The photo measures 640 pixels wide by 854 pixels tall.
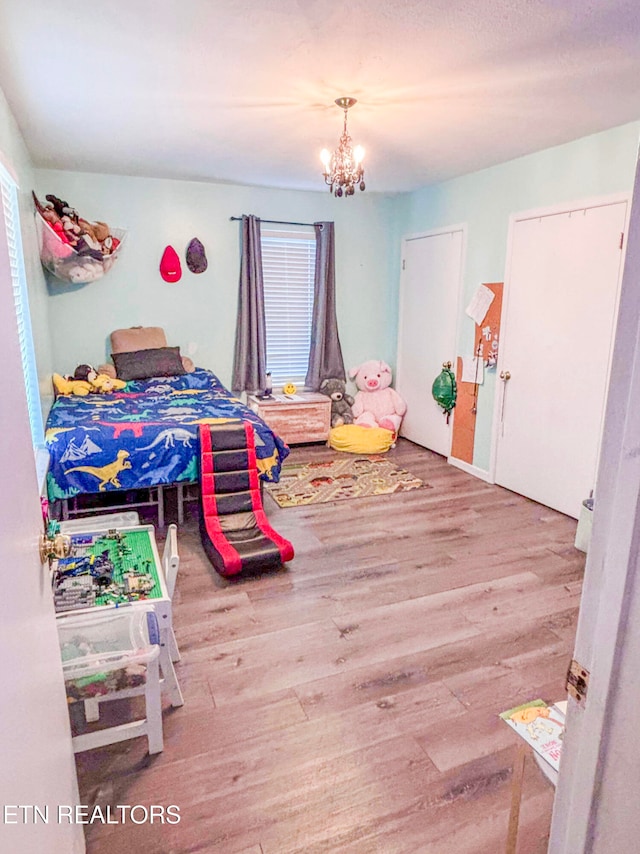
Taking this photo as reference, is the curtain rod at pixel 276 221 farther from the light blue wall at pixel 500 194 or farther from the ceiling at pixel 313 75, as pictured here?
the ceiling at pixel 313 75

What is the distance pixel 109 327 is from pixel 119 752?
375 cm

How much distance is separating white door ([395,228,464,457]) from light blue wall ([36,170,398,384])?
0.33 metres

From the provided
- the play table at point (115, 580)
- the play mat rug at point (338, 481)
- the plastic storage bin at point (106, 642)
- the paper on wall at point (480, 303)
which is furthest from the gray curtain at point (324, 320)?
the plastic storage bin at point (106, 642)

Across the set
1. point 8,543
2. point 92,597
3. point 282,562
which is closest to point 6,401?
point 8,543

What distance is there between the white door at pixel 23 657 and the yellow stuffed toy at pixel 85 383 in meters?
3.35

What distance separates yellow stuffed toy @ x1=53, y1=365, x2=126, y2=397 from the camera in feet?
13.6

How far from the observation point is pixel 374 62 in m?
2.25

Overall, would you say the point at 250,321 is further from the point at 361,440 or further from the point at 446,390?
the point at 446,390

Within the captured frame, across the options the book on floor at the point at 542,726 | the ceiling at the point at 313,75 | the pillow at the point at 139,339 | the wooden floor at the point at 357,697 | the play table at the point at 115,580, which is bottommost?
the wooden floor at the point at 357,697

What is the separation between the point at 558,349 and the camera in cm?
355

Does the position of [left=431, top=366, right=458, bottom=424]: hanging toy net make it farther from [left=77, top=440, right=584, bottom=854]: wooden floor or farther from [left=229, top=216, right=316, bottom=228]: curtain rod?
[left=229, top=216, right=316, bottom=228]: curtain rod

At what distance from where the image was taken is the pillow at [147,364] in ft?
14.8

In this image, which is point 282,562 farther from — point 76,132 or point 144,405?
point 76,132

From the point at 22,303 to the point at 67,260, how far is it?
1282 millimetres
